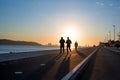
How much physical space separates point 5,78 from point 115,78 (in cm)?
444

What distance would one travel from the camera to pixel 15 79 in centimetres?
1126

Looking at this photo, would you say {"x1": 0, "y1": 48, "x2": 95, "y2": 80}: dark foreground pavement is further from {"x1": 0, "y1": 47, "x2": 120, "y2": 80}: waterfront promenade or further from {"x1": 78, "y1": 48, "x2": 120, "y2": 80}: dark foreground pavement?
{"x1": 78, "y1": 48, "x2": 120, "y2": 80}: dark foreground pavement

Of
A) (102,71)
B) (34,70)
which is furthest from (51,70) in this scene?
(102,71)

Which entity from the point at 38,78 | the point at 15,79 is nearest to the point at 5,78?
the point at 15,79

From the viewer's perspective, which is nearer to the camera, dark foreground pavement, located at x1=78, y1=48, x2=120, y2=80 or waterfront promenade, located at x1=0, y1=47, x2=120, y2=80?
waterfront promenade, located at x1=0, y1=47, x2=120, y2=80

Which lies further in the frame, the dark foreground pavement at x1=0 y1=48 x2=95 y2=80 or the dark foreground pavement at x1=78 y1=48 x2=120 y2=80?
the dark foreground pavement at x1=78 y1=48 x2=120 y2=80

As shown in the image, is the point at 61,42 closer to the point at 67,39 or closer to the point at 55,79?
the point at 67,39

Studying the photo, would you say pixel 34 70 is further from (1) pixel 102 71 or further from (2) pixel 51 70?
(1) pixel 102 71

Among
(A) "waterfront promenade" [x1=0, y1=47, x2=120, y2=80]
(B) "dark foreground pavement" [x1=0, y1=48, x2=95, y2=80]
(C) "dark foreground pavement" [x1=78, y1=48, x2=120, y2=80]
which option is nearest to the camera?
(B) "dark foreground pavement" [x1=0, y1=48, x2=95, y2=80]

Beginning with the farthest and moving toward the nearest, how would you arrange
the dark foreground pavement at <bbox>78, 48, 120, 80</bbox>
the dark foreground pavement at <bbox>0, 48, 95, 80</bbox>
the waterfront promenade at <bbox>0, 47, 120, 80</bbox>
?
the dark foreground pavement at <bbox>78, 48, 120, 80</bbox>, the waterfront promenade at <bbox>0, 47, 120, 80</bbox>, the dark foreground pavement at <bbox>0, 48, 95, 80</bbox>

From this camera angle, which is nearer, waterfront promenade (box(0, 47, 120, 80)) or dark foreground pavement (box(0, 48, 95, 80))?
dark foreground pavement (box(0, 48, 95, 80))

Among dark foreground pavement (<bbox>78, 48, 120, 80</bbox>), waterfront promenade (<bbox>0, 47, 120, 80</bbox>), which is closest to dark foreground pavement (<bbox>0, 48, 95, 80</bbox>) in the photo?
waterfront promenade (<bbox>0, 47, 120, 80</bbox>)

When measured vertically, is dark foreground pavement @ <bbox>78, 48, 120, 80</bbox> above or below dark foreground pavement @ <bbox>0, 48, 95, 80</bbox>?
below

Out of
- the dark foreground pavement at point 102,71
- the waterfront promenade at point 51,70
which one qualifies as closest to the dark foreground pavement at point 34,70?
the waterfront promenade at point 51,70
